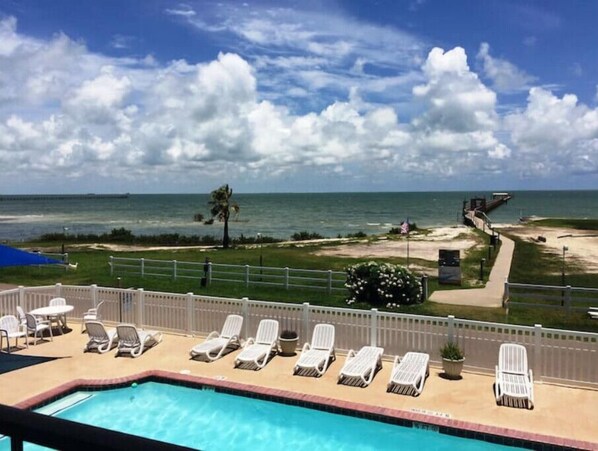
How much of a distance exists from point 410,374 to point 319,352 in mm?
2270

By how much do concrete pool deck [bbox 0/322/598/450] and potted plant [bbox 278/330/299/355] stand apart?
8.5 inches

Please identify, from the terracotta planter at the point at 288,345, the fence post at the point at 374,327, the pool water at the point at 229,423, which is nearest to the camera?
the pool water at the point at 229,423

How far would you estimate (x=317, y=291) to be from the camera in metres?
20.4

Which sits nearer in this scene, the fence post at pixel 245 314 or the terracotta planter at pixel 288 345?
the terracotta planter at pixel 288 345

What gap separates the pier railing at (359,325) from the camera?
1084 cm

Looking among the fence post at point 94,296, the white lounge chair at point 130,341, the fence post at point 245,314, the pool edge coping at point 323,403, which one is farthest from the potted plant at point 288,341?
the fence post at point 94,296

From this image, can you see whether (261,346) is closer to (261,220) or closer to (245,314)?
(245,314)

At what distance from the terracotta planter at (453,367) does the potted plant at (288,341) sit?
136 inches

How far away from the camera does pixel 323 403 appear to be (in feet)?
33.0

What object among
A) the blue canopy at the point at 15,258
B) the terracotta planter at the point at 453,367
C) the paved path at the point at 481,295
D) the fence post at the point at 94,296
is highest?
the blue canopy at the point at 15,258

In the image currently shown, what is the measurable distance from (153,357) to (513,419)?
7950mm

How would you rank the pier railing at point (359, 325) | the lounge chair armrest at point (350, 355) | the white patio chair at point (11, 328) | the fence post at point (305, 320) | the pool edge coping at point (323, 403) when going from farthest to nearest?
the white patio chair at point (11, 328), the fence post at point (305, 320), the lounge chair armrest at point (350, 355), the pier railing at point (359, 325), the pool edge coping at point (323, 403)

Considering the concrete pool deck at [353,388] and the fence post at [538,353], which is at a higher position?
the fence post at [538,353]

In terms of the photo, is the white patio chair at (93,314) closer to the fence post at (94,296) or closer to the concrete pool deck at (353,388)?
the fence post at (94,296)
